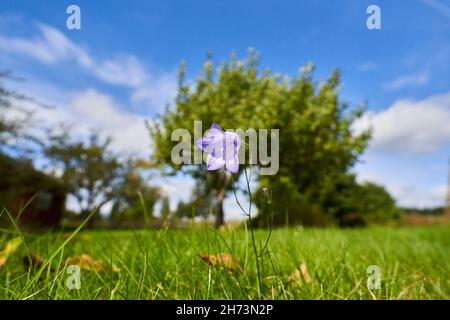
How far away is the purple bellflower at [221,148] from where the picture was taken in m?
1.11

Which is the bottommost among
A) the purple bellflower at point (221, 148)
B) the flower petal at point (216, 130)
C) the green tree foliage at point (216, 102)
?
the purple bellflower at point (221, 148)

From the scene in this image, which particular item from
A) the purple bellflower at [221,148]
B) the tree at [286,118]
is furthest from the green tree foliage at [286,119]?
the purple bellflower at [221,148]

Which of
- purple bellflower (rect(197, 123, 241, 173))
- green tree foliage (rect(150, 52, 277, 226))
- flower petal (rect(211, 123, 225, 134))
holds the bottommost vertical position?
purple bellflower (rect(197, 123, 241, 173))

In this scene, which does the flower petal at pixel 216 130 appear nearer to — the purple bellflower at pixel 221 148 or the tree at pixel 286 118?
the purple bellflower at pixel 221 148

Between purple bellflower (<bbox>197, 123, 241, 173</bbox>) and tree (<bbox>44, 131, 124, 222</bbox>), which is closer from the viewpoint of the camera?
purple bellflower (<bbox>197, 123, 241, 173</bbox>)

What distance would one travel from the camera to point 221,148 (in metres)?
1.17

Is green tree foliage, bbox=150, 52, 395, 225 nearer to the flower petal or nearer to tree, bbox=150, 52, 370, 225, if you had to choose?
tree, bbox=150, 52, 370, 225

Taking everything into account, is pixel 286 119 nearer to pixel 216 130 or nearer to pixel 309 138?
pixel 309 138

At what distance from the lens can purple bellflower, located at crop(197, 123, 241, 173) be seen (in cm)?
111

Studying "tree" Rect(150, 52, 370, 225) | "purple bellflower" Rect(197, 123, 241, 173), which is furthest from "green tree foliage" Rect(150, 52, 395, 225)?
"purple bellflower" Rect(197, 123, 241, 173)

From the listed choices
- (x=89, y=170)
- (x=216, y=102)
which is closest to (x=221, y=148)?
(x=216, y=102)

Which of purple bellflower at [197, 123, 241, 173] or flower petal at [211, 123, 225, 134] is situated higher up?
flower petal at [211, 123, 225, 134]

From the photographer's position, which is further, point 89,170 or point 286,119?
point 89,170

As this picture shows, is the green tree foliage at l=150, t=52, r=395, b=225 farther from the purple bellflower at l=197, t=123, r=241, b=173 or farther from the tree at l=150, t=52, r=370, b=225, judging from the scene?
the purple bellflower at l=197, t=123, r=241, b=173
